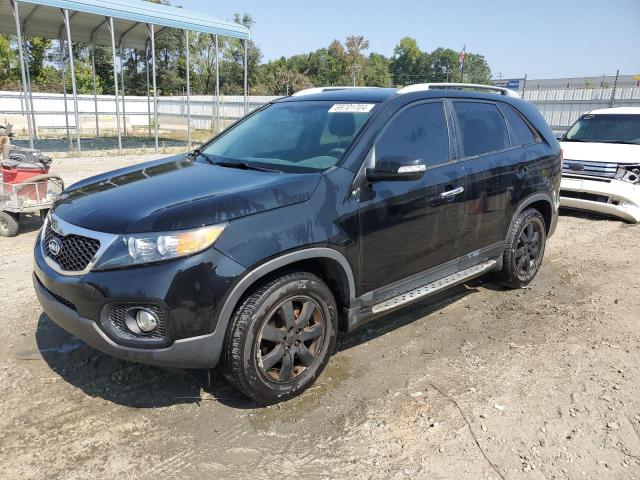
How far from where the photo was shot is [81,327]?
2756 mm

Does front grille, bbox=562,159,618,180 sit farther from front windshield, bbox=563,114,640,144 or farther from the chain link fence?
the chain link fence

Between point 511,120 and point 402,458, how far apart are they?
11.1ft

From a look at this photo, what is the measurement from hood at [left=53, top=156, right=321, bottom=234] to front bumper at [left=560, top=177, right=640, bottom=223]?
22.0 ft

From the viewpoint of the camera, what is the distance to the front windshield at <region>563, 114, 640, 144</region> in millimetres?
9031

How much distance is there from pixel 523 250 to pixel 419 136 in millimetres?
1949

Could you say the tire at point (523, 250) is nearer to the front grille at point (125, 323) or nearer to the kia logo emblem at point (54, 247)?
the front grille at point (125, 323)

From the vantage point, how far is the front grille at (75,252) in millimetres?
2715

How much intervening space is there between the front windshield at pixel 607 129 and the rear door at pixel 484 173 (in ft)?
18.7

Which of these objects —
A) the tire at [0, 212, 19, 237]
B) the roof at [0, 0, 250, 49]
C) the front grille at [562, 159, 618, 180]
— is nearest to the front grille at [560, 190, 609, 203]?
the front grille at [562, 159, 618, 180]

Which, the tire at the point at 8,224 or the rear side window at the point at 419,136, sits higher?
the rear side window at the point at 419,136

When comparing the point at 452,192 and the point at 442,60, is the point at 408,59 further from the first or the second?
the point at 452,192

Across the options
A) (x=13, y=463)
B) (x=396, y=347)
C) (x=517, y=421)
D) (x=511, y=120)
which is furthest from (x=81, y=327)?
(x=511, y=120)

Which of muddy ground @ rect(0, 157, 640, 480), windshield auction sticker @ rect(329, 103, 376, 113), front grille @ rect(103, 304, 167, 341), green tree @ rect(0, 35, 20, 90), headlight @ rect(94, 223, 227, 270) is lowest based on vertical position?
muddy ground @ rect(0, 157, 640, 480)

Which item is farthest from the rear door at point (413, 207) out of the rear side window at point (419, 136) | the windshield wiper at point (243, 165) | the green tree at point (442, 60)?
the green tree at point (442, 60)
